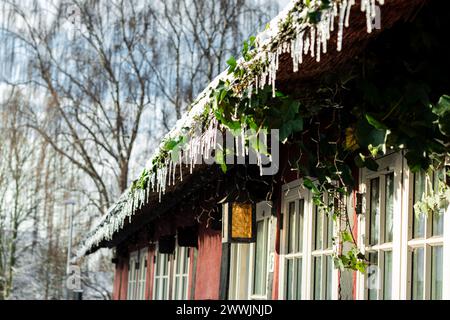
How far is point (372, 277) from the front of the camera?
4.44 m

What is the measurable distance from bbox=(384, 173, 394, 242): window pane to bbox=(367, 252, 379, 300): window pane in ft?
0.58

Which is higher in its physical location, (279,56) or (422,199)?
(279,56)

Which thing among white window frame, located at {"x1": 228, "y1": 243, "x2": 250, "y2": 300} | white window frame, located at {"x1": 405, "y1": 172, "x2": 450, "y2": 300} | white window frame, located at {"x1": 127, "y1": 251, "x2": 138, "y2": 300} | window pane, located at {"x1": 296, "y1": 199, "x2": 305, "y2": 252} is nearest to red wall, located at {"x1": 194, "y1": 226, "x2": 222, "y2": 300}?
white window frame, located at {"x1": 228, "y1": 243, "x2": 250, "y2": 300}

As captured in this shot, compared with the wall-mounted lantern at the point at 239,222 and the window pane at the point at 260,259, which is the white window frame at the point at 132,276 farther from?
the wall-mounted lantern at the point at 239,222

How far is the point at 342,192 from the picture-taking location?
4.57 m

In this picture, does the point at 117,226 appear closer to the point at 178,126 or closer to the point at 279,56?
the point at 178,126

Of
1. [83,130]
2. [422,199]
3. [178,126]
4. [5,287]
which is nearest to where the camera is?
[422,199]

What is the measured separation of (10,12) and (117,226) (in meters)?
11.1

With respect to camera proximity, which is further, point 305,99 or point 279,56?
point 305,99

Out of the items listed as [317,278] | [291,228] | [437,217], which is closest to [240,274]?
[291,228]

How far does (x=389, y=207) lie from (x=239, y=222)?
2195mm

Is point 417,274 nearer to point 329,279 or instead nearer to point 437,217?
point 437,217

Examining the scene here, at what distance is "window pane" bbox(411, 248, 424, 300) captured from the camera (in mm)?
3889
